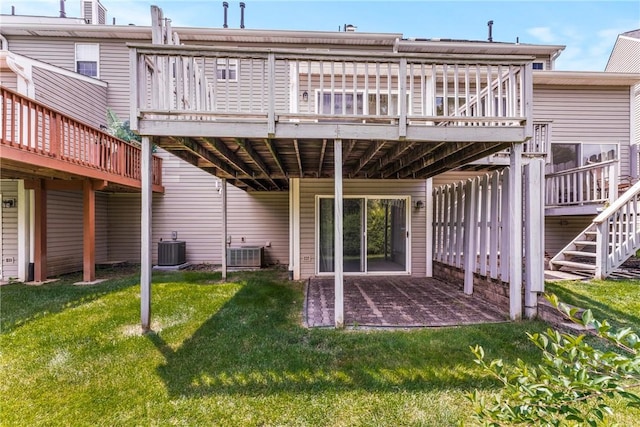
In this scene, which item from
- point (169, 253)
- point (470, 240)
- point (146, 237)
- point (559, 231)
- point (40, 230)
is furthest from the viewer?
point (559, 231)

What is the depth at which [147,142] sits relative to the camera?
13.2 ft

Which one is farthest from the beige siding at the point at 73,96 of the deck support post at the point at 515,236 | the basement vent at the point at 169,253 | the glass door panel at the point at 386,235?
the deck support post at the point at 515,236

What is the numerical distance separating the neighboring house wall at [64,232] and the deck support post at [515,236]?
9.40 meters

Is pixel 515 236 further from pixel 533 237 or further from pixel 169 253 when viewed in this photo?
pixel 169 253

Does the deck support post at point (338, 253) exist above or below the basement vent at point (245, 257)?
above

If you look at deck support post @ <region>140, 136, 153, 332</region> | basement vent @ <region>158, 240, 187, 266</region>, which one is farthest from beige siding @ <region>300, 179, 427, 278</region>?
deck support post @ <region>140, 136, 153, 332</region>

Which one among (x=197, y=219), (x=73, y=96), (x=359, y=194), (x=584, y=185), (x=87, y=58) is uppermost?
(x=87, y=58)

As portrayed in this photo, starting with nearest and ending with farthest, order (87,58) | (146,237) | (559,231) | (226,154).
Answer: (146,237) → (226,154) → (559,231) → (87,58)

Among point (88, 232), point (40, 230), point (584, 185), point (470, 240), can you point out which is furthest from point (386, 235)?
point (40, 230)

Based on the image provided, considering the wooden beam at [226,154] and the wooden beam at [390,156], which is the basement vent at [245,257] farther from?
the wooden beam at [390,156]

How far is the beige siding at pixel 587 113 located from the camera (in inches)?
366

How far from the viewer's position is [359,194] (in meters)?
7.79

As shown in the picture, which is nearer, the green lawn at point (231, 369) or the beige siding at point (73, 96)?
the green lawn at point (231, 369)

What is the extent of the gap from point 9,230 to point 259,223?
5.64 metres
